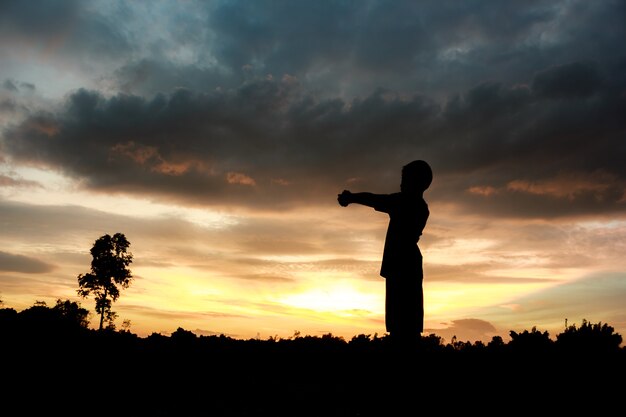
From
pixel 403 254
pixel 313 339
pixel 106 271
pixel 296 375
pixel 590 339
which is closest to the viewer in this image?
pixel 403 254

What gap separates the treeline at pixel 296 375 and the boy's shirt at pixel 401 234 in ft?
3.67

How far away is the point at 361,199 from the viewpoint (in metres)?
7.37

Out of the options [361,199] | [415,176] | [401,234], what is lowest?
[401,234]

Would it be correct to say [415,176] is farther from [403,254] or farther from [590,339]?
[590,339]

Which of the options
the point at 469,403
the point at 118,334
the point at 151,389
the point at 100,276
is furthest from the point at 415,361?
the point at 100,276

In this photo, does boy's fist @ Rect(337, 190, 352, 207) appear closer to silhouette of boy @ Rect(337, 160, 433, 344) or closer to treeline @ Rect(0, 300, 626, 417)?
silhouette of boy @ Rect(337, 160, 433, 344)

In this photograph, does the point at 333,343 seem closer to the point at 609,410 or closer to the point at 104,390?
the point at 104,390

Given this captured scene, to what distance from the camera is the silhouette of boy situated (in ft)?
23.5

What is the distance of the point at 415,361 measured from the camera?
6906mm

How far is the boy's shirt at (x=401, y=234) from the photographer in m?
7.27

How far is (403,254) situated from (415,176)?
1.22 metres

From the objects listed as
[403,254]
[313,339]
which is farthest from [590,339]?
[313,339]

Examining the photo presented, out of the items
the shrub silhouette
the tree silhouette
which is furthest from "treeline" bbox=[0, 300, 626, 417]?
the tree silhouette

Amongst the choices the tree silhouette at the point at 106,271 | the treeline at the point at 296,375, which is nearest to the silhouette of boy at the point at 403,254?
the treeline at the point at 296,375
